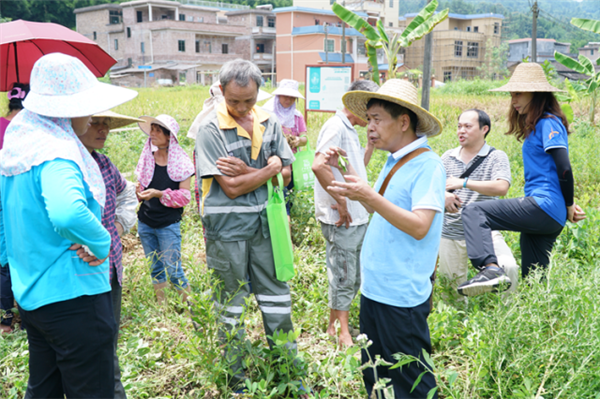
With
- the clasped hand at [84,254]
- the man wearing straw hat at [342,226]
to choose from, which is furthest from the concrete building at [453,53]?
the clasped hand at [84,254]

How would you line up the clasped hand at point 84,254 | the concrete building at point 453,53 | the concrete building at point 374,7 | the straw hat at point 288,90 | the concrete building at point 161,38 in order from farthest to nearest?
1. the concrete building at point 374,7
2. the concrete building at point 453,53
3. the concrete building at point 161,38
4. the straw hat at point 288,90
5. the clasped hand at point 84,254

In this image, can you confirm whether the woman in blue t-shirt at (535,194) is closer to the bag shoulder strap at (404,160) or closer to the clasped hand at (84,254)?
the bag shoulder strap at (404,160)

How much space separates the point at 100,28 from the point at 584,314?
56733 millimetres

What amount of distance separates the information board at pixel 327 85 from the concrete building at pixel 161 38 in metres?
37.9

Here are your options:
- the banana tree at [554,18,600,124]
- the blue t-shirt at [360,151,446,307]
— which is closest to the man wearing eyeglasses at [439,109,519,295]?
the blue t-shirt at [360,151,446,307]

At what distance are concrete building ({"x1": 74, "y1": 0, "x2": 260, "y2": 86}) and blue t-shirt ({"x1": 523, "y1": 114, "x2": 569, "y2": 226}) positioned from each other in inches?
1673

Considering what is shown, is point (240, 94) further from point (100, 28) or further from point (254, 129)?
point (100, 28)

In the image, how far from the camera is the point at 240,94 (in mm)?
2430

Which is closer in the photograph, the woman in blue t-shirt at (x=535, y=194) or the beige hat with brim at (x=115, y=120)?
the beige hat with brim at (x=115, y=120)

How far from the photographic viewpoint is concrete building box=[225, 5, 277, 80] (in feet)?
166

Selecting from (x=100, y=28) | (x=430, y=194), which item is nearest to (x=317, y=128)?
(x=430, y=194)

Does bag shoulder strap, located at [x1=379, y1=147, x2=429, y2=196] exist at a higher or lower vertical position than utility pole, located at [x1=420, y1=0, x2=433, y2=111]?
lower

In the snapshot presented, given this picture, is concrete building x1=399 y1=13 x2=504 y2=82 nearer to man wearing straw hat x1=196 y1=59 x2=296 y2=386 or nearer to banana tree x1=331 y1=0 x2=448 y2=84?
banana tree x1=331 y1=0 x2=448 y2=84

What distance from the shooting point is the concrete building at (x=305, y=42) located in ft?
138
